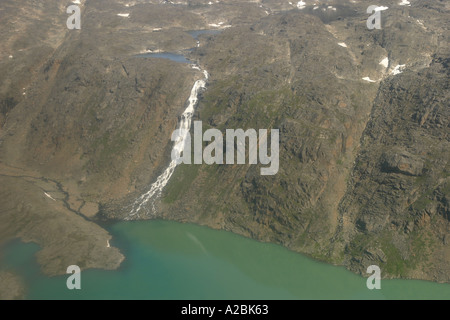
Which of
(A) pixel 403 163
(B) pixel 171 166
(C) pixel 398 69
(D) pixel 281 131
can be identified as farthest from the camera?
(C) pixel 398 69

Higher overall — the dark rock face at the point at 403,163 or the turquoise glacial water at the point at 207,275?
the dark rock face at the point at 403,163

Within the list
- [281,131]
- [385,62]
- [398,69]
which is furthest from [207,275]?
[385,62]

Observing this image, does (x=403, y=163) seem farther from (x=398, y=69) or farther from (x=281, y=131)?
(x=398, y=69)

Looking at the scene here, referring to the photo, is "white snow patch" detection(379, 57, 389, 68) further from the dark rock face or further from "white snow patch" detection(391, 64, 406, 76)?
the dark rock face

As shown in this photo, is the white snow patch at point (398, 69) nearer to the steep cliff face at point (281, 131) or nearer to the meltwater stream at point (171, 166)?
the steep cliff face at point (281, 131)

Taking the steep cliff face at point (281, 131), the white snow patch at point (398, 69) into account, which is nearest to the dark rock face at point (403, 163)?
the steep cliff face at point (281, 131)

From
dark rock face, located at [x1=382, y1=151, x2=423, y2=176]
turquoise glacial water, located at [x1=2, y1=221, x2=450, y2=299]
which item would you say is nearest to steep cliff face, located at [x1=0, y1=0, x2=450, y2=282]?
dark rock face, located at [x1=382, y1=151, x2=423, y2=176]
